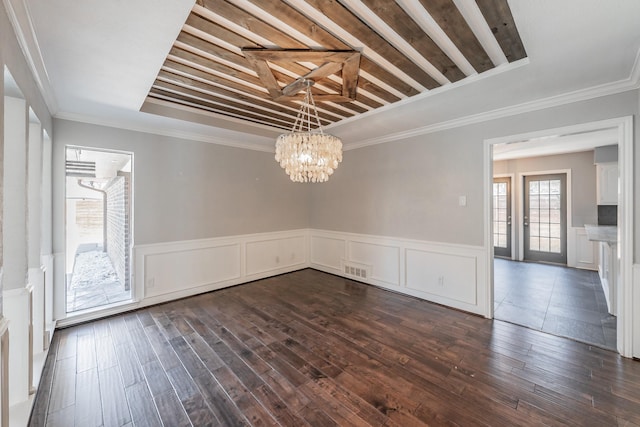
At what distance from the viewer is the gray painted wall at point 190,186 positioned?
316cm

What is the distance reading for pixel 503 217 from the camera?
20.9ft

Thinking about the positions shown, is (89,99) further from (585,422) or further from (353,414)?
(585,422)

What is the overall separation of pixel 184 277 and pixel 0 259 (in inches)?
108

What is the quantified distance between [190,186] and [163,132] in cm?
81

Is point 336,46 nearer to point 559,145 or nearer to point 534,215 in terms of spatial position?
point 559,145

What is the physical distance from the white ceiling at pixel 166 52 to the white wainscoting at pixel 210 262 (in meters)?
1.78

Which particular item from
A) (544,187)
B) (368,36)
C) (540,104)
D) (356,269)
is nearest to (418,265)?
(356,269)

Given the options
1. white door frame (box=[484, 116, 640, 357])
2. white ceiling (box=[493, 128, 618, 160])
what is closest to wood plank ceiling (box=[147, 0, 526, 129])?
white door frame (box=[484, 116, 640, 357])

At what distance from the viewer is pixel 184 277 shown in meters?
3.87

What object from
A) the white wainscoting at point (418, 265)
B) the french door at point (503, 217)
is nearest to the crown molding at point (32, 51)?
the white wainscoting at point (418, 265)

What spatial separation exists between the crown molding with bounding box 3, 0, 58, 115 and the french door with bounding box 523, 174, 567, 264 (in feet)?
25.9

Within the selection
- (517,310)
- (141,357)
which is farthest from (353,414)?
(517,310)

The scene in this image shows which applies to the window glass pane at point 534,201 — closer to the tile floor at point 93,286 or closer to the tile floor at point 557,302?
the tile floor at point 557,302

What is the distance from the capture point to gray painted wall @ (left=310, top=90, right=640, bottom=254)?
106 inches
